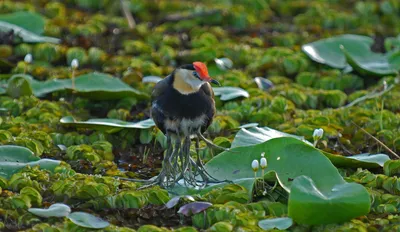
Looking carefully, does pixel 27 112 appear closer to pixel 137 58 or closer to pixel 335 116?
pixel 137 58

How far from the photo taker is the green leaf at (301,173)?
11.4 ft

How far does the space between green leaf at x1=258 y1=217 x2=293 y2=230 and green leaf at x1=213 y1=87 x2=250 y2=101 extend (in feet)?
6.01

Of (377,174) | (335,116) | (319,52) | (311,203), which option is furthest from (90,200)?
(319,52)

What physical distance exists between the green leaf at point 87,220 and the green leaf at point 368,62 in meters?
2.76

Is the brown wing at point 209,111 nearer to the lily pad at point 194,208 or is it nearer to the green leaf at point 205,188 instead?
the green leaf at point 205,188

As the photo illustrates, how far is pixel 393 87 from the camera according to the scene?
5688mm

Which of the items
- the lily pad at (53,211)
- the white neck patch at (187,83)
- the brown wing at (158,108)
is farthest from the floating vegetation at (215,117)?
the white neck patch at (187,83)

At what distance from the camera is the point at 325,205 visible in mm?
3463

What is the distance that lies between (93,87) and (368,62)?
198 centimetres

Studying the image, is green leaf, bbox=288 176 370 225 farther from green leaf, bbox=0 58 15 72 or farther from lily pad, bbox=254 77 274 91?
green leaf, bbox=0 58 15 72

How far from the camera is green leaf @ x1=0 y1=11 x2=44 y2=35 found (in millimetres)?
6375

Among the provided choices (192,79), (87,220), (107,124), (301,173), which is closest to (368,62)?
(107,124)

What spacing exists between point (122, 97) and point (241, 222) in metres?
2.03

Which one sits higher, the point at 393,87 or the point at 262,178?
the point at 262,178
